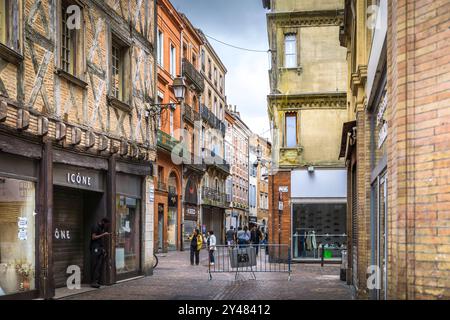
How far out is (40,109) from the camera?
1136 cm

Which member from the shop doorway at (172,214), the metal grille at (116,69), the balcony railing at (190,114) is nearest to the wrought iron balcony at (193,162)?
the shop doorway at (172,214)

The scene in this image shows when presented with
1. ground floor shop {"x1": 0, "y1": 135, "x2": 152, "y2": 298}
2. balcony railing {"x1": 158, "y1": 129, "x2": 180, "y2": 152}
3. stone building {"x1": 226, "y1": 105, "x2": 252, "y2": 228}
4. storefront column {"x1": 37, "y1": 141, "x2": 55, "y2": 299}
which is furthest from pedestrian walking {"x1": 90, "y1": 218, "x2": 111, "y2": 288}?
stone building {"x1": 226, "y1": 105, "x2": 252, "y2": 228}

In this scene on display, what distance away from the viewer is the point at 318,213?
25891mm

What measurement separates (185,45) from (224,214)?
765 inches

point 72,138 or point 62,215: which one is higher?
point 72,138

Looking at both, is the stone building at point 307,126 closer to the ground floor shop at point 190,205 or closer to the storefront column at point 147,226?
the storefront column at point 147,226

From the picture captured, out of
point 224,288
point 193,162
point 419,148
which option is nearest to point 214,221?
point 193,162

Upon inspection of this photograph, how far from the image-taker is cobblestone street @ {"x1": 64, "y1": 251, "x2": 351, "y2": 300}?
12602mm

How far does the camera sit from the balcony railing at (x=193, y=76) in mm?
38875

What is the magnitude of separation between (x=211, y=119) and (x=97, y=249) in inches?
1337

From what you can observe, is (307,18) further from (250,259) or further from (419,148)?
(419,148)

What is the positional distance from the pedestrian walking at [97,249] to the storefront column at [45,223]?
2.28 metres

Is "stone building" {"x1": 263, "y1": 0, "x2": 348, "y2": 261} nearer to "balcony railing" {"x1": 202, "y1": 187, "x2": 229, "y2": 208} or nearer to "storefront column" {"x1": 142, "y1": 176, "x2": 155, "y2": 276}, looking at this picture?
"storefront column" {"x1": 142, "y1": 176, "x2": 155, "y2": 276}

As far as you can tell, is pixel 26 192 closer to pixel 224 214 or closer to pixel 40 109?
pixel 40 109
